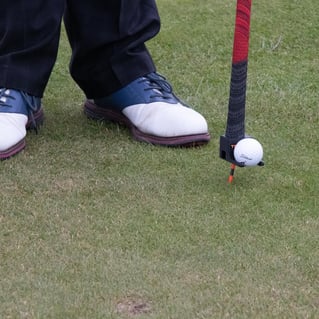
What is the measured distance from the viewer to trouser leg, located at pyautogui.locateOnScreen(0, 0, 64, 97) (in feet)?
7.21

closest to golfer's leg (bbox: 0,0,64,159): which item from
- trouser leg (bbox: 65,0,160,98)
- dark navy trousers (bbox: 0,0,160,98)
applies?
dark navy trousers (bbox: 0,0,160,98)

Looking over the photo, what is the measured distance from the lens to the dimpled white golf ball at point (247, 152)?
6.23 ft

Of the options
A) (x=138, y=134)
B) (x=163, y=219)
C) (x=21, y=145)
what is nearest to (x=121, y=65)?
(x=138, y=134)

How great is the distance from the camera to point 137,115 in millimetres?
2307

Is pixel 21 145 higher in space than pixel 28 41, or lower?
lower

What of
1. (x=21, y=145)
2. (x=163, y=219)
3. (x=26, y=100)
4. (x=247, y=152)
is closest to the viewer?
(x=163, y=219)

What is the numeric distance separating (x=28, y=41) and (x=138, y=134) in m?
0.35

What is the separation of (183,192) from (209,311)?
50 centimetres

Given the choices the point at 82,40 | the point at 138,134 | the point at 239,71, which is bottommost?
the point at 138,134

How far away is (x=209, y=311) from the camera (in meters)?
1.46

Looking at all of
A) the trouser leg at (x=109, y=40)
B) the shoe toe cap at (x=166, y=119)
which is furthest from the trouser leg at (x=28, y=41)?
the shoe toe cap at (x=166, y=119)

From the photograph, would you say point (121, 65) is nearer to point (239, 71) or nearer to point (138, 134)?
point (138, 134)

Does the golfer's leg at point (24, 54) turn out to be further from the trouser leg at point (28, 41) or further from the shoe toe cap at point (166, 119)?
the shoe toe cap at point (166, 119)

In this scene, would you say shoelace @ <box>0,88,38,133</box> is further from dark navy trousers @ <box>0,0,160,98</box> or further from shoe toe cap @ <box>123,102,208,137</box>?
shoe toe cap @ <box>123,102,208,137</box>
